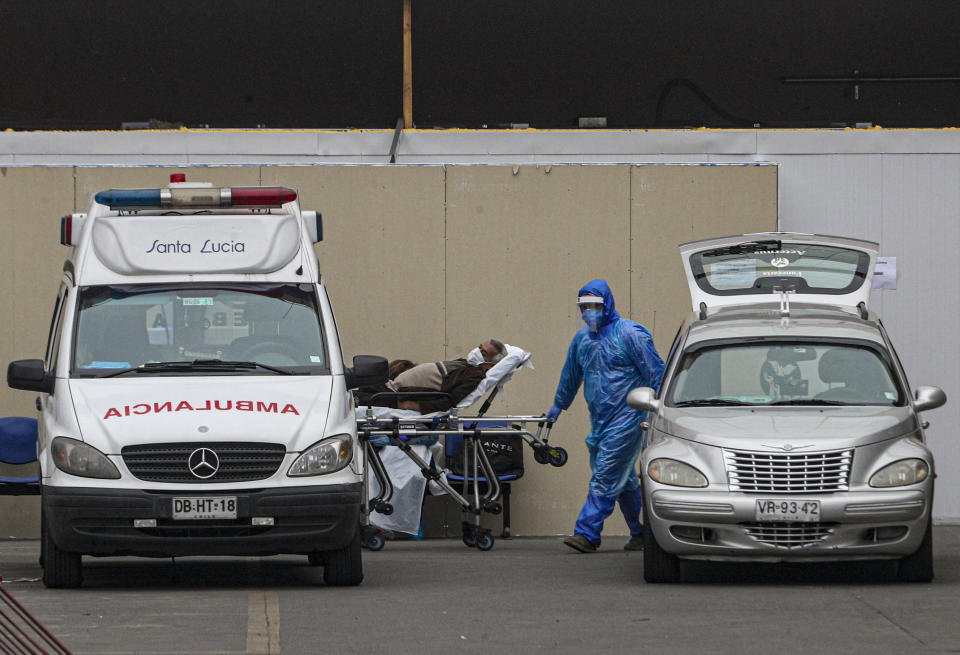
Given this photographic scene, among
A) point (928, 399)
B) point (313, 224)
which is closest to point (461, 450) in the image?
point (313, 224)

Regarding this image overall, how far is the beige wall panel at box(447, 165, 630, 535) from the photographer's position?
1449cm

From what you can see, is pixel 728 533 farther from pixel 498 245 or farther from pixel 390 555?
pixel 498 245

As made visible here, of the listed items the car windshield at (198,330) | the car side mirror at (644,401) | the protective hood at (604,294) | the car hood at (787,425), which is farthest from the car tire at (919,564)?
the car windshield at (198,330)

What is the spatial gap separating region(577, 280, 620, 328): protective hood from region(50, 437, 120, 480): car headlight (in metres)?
4.32

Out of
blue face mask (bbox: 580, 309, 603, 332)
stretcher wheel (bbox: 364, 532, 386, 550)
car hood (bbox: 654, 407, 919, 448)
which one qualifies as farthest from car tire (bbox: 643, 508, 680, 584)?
stretcher wheel (bbox: 364, 532, 386, 550)

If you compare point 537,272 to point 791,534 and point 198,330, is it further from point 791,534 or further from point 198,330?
point 791,534

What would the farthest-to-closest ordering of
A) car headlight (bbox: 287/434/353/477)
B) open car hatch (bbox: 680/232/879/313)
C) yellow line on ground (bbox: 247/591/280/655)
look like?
open car hatch (bbox: 680/232/879/313)
car headlight (bbox: 287/434/353/477)
yellow line on ground (bbox: 247/591/280/655)

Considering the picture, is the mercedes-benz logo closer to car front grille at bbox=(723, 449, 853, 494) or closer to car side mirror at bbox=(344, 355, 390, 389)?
car side mirror at bbox=(344, 355, 390, 389)

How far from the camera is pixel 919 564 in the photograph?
9.98 metres

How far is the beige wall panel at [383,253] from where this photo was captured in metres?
14.5

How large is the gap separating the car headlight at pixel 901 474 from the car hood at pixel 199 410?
10.9 feet

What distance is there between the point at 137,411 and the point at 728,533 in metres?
3.58

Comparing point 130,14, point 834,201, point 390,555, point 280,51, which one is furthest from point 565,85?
point 390,555

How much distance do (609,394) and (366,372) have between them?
9.25 feet
